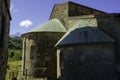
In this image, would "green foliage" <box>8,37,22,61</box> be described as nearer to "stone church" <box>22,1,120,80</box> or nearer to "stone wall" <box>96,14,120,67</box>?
"stone church" <box>22,1,120,80</box>

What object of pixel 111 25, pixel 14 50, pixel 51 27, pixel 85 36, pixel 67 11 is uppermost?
pixel 67 11

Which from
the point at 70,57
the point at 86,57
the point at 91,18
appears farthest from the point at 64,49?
the point at 91,18

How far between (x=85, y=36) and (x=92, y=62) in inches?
79.8

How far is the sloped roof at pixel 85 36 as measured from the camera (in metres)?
16.2

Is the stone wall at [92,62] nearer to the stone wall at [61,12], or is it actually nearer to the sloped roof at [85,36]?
the sloped roof at [85,36]

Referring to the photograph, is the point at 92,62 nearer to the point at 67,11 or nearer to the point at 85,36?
the point at 85,36

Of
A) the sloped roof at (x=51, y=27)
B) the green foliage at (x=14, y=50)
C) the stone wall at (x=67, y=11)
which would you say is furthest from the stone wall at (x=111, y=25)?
the green foliage at (x=14, y=50)

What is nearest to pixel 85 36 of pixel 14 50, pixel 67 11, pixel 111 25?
pixel 111 25

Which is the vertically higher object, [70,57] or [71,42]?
[71,42]

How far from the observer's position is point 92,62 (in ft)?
51.9

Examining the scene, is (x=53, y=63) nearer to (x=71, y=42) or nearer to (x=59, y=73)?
(x=59, y=73)

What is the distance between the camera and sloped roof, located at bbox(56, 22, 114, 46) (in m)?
16.2

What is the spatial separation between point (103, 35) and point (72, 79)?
12.7 feet

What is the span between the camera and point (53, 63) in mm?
21250
